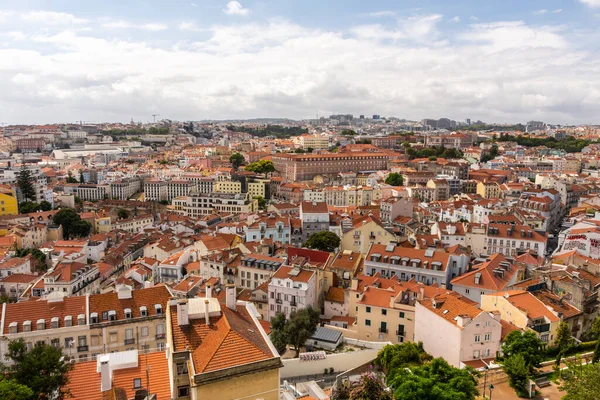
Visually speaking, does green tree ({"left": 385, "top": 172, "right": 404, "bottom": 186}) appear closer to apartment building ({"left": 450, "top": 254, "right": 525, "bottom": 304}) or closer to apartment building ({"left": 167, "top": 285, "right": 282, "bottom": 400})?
apartment building ({"left": 450, "top": 254, "right": 525, "bottom": 304})

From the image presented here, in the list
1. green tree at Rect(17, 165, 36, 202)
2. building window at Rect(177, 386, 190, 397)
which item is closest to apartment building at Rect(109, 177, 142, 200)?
green tree at Rect(17, 165, 36, 202)

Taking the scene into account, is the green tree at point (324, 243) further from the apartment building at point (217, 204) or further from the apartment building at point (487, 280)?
the apartment building at point (217, 204)

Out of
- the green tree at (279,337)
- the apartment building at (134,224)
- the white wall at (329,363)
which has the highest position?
the green tree at (279,337)

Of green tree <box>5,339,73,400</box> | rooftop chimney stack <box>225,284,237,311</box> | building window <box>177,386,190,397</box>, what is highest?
rooftop chimney stack <box>225,284,237,311</box>

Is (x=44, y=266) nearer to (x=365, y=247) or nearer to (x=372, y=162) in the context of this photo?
(x=365, y=247)

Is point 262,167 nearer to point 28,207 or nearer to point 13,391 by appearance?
point 28,207

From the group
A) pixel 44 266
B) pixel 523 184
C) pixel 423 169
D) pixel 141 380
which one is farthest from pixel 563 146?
pixel 141 380

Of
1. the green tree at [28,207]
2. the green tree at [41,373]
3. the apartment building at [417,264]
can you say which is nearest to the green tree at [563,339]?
the apartment building at [417,264]
